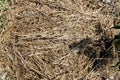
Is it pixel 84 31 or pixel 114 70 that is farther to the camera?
pixel 84 31

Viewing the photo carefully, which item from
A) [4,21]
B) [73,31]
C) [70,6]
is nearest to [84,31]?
[73,31]

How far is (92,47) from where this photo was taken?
3.27m

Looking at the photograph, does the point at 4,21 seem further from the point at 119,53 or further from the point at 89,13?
the point at 119,53

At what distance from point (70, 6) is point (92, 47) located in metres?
0.58

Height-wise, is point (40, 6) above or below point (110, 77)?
above

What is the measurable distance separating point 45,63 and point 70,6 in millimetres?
772

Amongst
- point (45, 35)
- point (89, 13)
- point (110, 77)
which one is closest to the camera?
point (110, 77)

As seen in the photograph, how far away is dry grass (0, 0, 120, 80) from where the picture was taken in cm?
310

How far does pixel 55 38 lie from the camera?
10.9 ft

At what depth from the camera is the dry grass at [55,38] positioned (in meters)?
3.10

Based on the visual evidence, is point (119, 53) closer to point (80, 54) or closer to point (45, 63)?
point (80, 54)

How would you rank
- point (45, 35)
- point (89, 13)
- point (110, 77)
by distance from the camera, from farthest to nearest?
point (89, 13)
point (45, 35)
point (110, 77)

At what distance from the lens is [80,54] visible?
10.6 feet

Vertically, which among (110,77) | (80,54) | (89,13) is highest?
(89,13)
